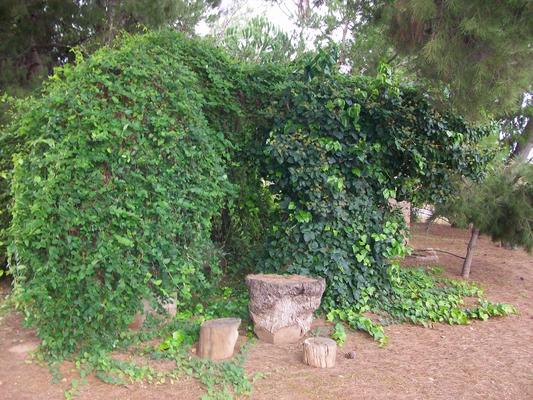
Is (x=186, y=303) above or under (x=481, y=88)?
under

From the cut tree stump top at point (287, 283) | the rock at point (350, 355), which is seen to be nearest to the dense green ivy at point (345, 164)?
the cut tree stump top at point (287, 283)

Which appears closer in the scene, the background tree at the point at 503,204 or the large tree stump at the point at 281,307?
the large tree stump at the point at 281,307

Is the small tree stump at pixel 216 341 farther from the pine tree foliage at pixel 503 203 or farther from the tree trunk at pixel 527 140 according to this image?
the tree trunk at pixel 527 140

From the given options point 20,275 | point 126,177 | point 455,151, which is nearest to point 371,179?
point 455,151

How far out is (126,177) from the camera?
3725mm

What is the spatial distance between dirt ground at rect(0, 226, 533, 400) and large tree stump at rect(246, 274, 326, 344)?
13 centimetres

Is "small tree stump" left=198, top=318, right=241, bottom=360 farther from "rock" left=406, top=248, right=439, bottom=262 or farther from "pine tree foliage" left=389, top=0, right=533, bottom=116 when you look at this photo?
"rock" left=406, top=248, right=439, bottom=262

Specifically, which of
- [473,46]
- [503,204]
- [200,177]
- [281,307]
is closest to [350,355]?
[281,307]

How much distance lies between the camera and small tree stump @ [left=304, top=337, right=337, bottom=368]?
3.77 metres

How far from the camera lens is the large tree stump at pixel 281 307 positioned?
4215 millimetres

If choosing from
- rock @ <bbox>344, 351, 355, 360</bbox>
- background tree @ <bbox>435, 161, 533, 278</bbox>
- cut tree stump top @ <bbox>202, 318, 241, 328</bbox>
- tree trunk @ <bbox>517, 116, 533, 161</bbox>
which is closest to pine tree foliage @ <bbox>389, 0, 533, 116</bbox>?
background tree @ <bbox>435, 161, 533, 278</bbox>

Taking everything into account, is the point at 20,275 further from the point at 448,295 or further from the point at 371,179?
the point at 448,295

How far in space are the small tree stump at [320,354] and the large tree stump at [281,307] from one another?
47cm

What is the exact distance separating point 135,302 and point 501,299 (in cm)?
509
